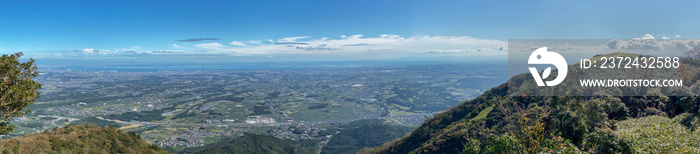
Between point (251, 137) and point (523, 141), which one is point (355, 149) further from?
point (523, 141)

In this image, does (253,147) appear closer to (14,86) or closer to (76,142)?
(76,142)

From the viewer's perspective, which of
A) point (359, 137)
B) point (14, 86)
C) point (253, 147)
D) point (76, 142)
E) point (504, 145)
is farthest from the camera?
point (359, 137)

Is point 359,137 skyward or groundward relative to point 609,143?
groundward

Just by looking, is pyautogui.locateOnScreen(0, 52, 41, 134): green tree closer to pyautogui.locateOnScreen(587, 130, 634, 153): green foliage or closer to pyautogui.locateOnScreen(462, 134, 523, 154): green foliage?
pyautogui.locateOnScreen(462, 134, 523, 154): green foliage

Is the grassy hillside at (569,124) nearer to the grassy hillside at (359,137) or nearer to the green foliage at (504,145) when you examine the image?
the green foliage at (504,145)

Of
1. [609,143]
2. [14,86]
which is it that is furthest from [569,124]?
[14,86]

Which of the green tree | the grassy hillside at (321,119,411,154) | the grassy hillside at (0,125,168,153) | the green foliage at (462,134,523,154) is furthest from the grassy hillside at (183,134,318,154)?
the green foliage at (462,134,523,154)
